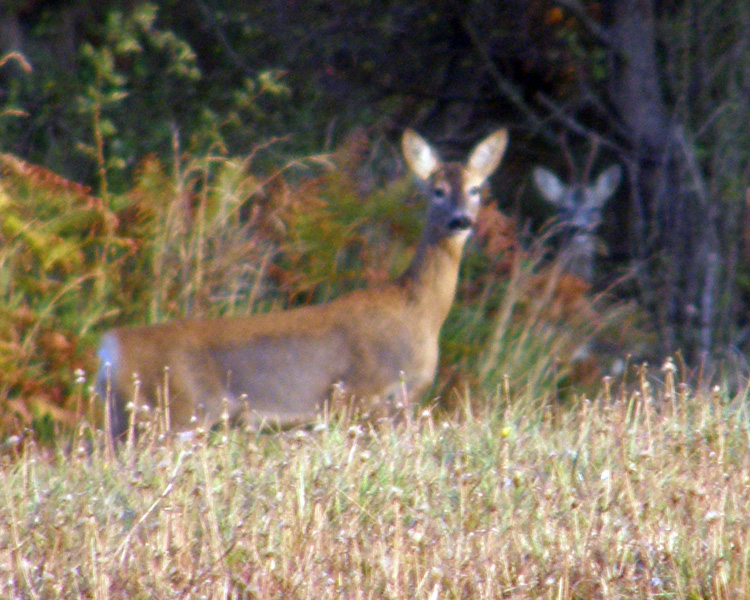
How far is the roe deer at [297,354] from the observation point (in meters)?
5.49

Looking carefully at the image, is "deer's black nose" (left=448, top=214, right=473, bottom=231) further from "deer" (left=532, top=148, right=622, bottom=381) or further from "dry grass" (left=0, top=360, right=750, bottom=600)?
"dry grass" (left=0, top=360, right=750, bottom=600)

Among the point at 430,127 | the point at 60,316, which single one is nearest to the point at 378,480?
the point at 60,316

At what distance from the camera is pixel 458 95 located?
35.9 ft

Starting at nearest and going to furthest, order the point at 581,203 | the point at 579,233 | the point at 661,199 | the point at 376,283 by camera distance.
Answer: the point at 376,283, the point at 579,233, the point at 661,199, the point at 581,203

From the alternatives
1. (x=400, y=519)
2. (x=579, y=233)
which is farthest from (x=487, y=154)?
(x=400, y=519)

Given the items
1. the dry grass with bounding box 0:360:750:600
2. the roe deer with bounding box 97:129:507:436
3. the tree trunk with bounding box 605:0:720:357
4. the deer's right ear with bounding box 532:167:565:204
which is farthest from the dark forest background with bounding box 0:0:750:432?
the dry grass with bounding box 0:360:750:600

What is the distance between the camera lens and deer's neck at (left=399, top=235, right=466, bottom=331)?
610 centimetres

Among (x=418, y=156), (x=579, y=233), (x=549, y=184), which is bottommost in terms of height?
(x=579, y=233)

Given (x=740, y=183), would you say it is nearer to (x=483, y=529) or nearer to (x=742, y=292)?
(x=742, y=292)

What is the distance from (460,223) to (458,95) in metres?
5.00

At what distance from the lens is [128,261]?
23.6ft

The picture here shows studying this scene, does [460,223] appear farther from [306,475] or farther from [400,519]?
[400,519]

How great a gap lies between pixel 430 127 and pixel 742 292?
10.8 feet

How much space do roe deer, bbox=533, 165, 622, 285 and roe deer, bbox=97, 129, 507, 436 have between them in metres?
3.25
